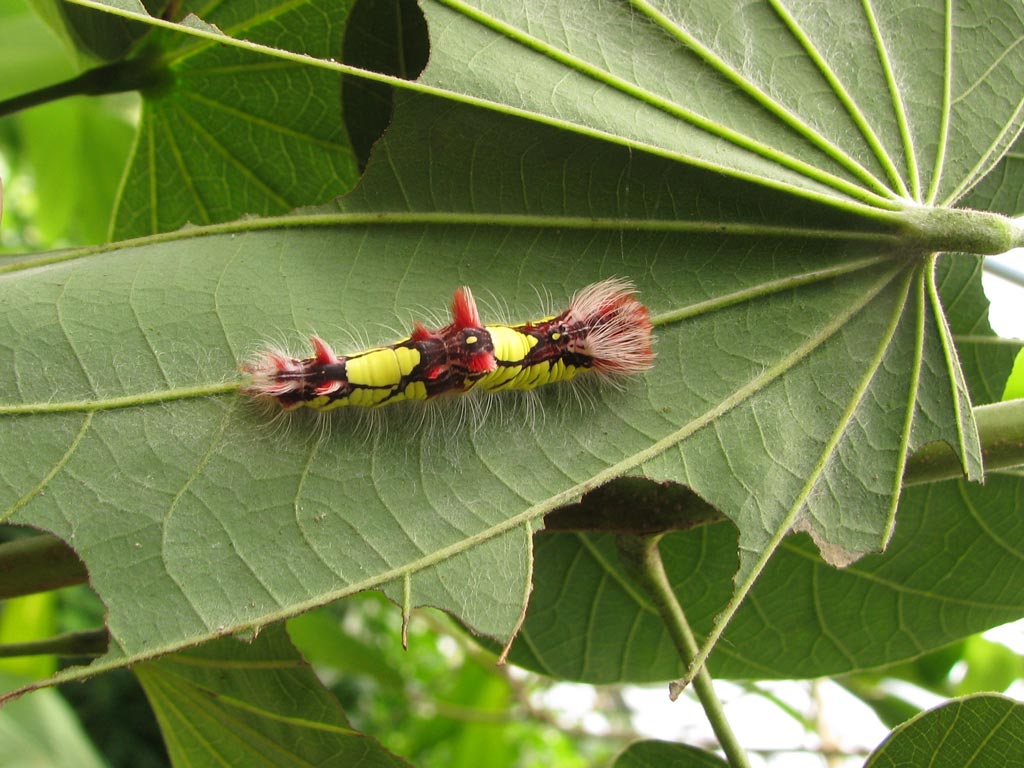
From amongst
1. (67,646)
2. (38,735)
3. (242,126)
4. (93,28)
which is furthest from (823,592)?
(38,735)

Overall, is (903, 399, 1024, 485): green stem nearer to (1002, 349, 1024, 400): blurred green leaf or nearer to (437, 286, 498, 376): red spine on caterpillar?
(437, 286, 498, 376): red spine on caterpillar

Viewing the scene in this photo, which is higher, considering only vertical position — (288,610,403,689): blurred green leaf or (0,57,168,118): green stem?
(0,57,168,118): green stem

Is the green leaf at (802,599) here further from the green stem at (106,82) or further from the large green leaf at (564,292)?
the green stem at (106,82)

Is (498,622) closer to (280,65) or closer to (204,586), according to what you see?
(204,586)

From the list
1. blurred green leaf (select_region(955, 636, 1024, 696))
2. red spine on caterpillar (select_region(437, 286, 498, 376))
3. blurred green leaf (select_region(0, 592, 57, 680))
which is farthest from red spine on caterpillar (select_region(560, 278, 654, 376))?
blurred green leaf (select_region(0, 592, 57, 680))

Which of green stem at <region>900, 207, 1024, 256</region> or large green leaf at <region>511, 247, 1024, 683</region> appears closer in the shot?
green stem at <region>900, 207, 1024, 256</region>

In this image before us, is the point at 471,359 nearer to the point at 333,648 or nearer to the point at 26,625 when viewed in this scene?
the point at 333,648
